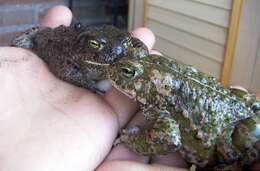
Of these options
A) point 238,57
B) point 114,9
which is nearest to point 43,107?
point 238,57

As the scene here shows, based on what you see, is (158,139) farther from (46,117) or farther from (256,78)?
(256,78)

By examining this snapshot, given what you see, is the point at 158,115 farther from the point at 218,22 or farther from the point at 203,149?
the point at 218,22

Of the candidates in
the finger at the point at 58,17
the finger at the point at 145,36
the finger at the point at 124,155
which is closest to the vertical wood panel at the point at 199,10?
the finger at the point at 145,36

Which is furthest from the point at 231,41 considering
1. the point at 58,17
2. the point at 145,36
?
the point at 58,17

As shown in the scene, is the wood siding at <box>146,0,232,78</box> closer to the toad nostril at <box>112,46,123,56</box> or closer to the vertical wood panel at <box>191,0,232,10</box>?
the vertical wood panel at <box>191,0,232,10</box>

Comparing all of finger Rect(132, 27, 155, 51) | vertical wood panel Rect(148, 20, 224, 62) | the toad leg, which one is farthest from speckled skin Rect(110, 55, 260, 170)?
vertical wood panel Rect(148, 20, 224, 62)
